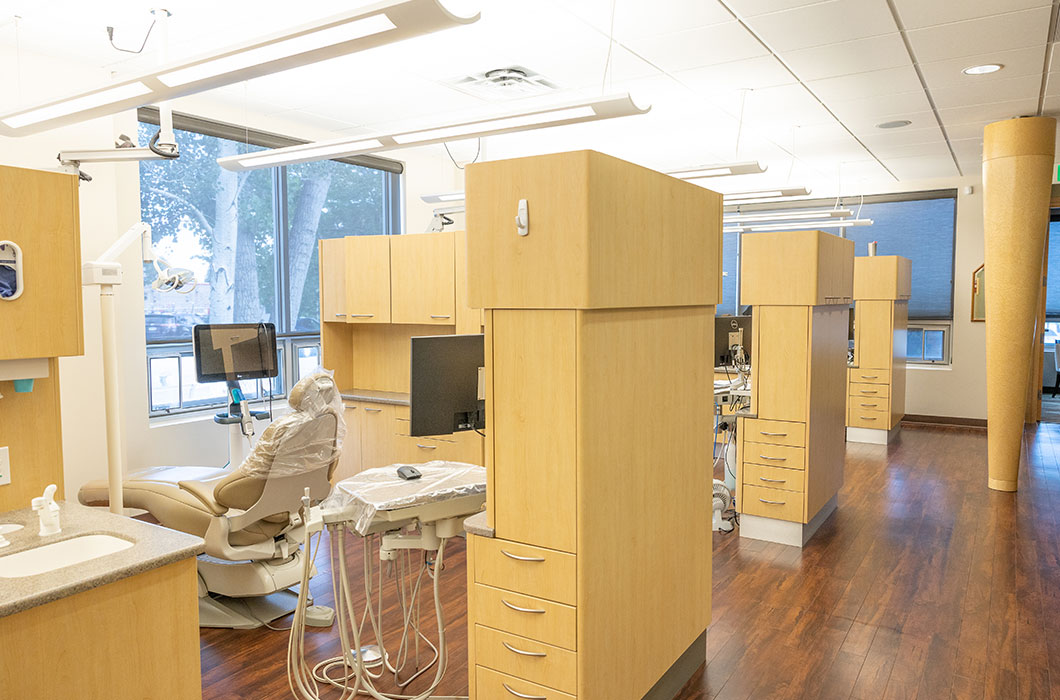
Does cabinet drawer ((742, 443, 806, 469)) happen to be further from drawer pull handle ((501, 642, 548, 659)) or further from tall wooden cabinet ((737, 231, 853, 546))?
drawer pull handle ((501, 642, 548, 659))

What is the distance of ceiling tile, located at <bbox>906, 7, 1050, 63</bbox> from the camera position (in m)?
3.80

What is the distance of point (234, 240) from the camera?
5.94 meters

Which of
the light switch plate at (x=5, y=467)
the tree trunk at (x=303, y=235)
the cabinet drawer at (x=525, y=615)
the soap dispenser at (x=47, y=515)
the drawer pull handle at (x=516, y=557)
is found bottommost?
the cabinet drawer at (x=525, y=615)

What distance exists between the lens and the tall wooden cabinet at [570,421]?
7.25ft

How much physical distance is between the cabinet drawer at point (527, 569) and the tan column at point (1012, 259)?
196 inches

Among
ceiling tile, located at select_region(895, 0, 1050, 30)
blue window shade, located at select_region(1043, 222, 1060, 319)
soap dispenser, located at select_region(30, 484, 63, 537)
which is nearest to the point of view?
soap dispenser, located at select_region(30, 484, 63, 537)

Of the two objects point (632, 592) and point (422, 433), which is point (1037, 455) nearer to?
point (632, 592)

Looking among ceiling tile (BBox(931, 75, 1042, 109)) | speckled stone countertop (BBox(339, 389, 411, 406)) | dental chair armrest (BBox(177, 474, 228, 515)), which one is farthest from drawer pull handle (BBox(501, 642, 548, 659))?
ceiling tile (BBox(931, 75, 1042, 109))

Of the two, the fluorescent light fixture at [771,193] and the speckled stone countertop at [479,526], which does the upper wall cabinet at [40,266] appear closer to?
the speckled stone countertop at [479,526]

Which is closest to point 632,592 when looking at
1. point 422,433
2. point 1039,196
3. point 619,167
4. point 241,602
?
point 422,433

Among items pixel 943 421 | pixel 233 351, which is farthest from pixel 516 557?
pixel 943 421

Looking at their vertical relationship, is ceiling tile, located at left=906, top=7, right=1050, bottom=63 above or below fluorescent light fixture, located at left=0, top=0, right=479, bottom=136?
above

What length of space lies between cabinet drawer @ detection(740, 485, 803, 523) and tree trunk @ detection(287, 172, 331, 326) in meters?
4.00

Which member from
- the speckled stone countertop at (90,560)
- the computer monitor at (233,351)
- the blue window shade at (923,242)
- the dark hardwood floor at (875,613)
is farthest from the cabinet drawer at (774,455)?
the blue window shade at (923,242)
